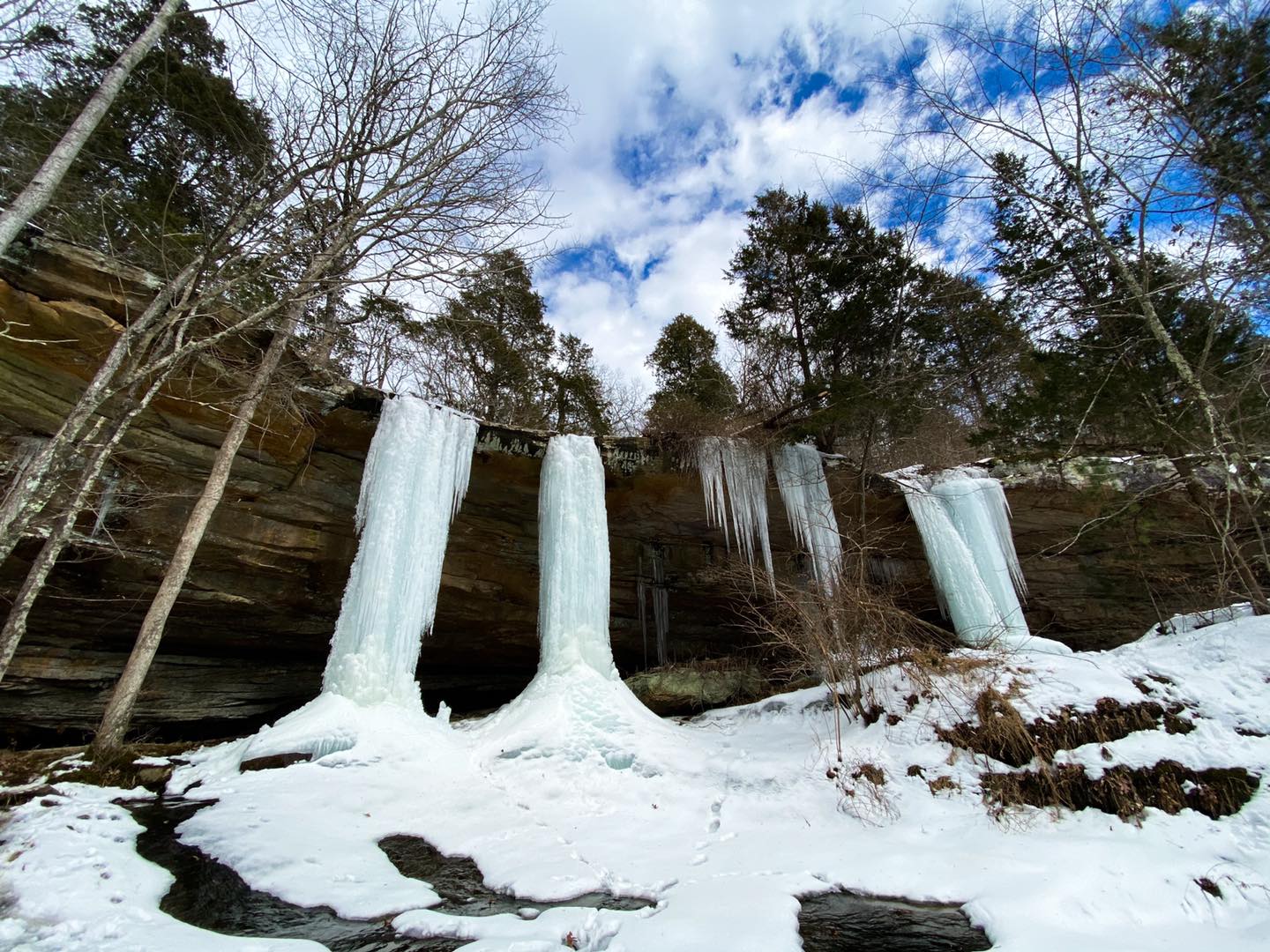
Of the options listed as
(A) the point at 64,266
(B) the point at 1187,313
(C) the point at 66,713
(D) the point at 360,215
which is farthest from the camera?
(C) the point at 66,713

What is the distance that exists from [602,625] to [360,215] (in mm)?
5811

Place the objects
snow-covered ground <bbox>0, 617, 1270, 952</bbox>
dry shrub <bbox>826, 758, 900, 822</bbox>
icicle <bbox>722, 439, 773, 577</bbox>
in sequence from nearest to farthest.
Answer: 1. snow-covered ground <bbox>0, 617, 1270, 952</bbox>
2. dry shrub <bbox>826, 758, 900, 822</bbox>
3. icicle <bbox>722, 439, 773, 577</bbox>

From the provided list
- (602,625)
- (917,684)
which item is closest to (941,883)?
(917,684)

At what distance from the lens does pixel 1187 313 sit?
6668mm

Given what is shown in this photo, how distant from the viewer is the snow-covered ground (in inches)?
104

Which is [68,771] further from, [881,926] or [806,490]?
[806,490]

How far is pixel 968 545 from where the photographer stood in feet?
31.4

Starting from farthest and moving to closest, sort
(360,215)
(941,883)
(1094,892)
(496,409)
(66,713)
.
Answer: (496,409) → (66,713) → (360,215) → (941,883) → (1094,892)

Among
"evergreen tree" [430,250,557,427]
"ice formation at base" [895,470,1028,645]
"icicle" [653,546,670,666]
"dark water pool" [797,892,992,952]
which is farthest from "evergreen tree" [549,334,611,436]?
"dark water pool" [797,892,992,952]

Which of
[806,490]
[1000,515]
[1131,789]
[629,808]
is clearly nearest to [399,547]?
[629,808]

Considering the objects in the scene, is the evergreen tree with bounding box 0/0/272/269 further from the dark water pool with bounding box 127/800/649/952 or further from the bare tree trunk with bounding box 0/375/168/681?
the dark water pool with bounding box 127/800/649/952

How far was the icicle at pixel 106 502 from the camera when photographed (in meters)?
6.69

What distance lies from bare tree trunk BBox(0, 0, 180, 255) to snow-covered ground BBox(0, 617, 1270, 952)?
3.86m

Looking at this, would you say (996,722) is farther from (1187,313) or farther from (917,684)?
(1187,313)
